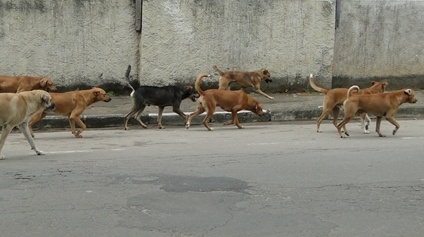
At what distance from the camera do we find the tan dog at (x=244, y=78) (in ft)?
53.9

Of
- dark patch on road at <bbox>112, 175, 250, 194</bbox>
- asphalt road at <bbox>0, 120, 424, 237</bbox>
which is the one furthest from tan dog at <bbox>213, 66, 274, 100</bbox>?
dark patch on road at <bbox>112, 175, 250, 194</bbox>

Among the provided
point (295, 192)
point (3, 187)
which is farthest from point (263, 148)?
point (3, 187)

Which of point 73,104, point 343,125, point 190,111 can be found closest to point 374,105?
point 343,125

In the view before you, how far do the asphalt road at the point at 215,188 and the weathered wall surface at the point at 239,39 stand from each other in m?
5.43

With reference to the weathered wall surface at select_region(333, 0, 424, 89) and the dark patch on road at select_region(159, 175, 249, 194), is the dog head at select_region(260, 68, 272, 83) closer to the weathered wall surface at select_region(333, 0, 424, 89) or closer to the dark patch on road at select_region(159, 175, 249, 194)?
the weathered wall surface at select_region(333, 0, 424, 89)

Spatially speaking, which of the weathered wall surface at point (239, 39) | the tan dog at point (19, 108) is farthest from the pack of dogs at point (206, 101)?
the weathered wall surface at point (239, 39)

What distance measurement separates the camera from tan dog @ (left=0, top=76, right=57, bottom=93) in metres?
14.1

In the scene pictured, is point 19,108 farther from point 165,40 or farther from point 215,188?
point 165,40

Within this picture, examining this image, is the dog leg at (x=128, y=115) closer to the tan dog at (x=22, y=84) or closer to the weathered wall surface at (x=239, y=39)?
the tan dog at (x=22, y=84)

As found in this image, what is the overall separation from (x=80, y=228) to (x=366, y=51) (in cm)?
1326

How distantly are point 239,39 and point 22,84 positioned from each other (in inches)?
222

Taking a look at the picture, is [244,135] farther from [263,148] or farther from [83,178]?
[83,178]

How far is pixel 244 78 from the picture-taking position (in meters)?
16.6

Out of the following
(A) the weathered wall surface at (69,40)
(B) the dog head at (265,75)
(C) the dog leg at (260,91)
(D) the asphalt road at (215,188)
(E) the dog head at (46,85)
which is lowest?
(D) the asphalt road at (215,188)
